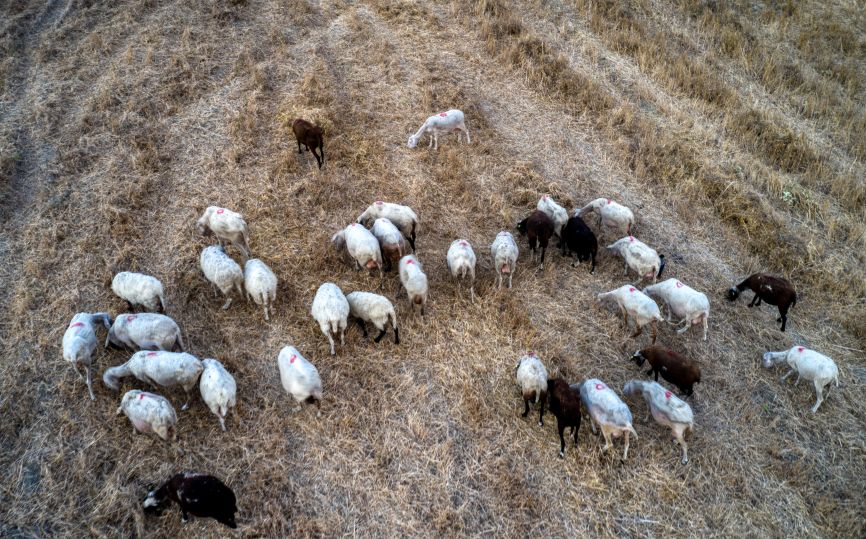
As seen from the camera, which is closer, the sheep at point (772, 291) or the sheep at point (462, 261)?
the sheep at point (772, 291)

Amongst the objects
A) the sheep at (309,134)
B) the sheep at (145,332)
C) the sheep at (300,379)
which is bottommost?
the sheep at (300,379)

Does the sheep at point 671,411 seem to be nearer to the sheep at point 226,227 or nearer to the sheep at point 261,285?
the sheep at point 261,285

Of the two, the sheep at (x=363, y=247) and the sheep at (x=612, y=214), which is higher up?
the sheep at (x=363, y=247)

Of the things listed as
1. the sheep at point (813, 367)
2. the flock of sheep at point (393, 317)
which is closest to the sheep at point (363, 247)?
the flock of sheep at point (393, 317)

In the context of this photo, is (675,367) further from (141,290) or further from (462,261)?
(141,290)

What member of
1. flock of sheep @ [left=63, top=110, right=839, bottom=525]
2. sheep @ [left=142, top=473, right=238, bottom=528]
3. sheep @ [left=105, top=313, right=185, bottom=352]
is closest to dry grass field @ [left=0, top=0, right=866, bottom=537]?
sheep @ [left=142, top=473, right=238, bottom=528]

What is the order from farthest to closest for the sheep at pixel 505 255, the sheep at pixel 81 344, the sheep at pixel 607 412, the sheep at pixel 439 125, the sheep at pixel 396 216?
1. the sheep at pixel 439 125
2. the sheep at pixel 396 216
3. the sheep at pixel 505 255
4. the sheep at pixel 81 344
5. the sheep at pixel 607 412

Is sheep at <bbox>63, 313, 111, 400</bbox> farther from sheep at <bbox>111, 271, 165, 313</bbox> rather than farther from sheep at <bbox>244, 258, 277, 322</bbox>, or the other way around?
sheep at <bbox>244, 258, 277, 322</bbox>
